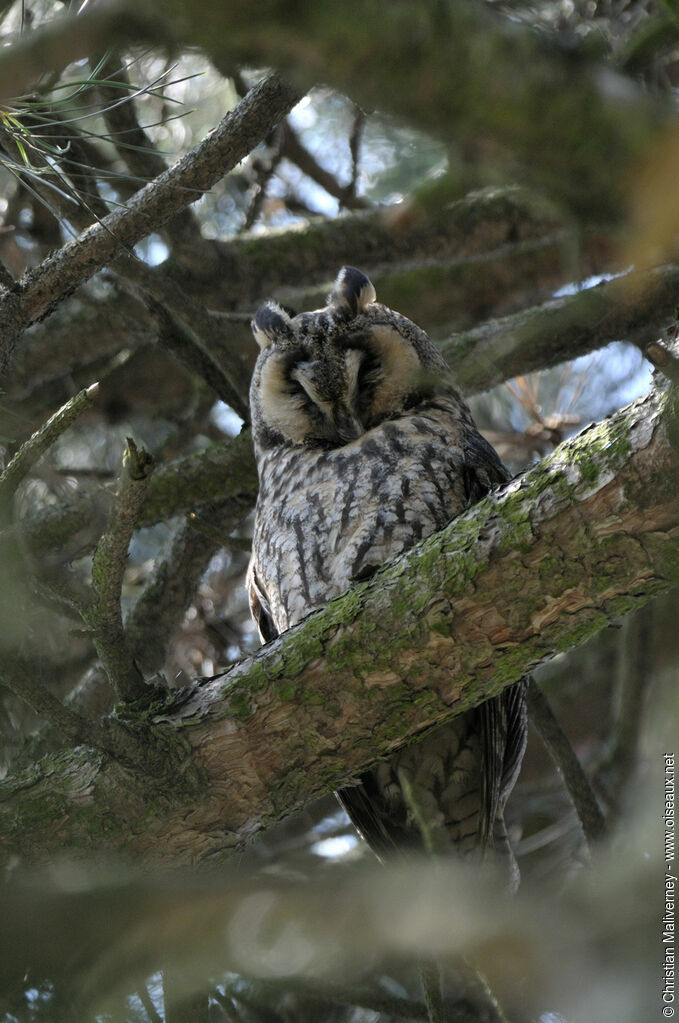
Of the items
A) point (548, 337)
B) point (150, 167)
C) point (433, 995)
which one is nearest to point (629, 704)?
point (548, 337)

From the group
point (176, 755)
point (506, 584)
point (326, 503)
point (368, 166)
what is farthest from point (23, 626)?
point (368, 166)

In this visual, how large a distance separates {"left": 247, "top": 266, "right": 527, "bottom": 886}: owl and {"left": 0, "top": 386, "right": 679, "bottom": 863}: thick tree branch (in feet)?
1.09

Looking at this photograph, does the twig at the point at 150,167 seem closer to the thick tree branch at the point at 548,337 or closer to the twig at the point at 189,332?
the twig at the point at 189,332

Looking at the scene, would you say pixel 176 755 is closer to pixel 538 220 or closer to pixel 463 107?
pixel 463 107

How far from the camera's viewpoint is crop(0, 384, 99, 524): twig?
5.12ft

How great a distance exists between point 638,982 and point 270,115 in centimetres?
192

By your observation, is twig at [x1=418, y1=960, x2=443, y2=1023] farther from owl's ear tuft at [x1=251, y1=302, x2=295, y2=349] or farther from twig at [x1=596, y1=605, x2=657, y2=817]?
owl's ear tuft at [x1=251, y1=302, x2=295, y2=349]

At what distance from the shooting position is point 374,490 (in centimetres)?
241

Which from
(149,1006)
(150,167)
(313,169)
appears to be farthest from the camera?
(313,169)

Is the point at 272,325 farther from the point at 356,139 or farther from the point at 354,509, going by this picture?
the point at 356,139

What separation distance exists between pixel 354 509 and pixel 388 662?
0.69m

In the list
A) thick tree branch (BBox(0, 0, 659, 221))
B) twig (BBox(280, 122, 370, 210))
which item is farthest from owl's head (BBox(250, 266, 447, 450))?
thick tree branch (BBox(0, 0, 659, 221))

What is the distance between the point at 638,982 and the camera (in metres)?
0.88

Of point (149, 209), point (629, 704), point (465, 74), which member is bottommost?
point (629, 704)
